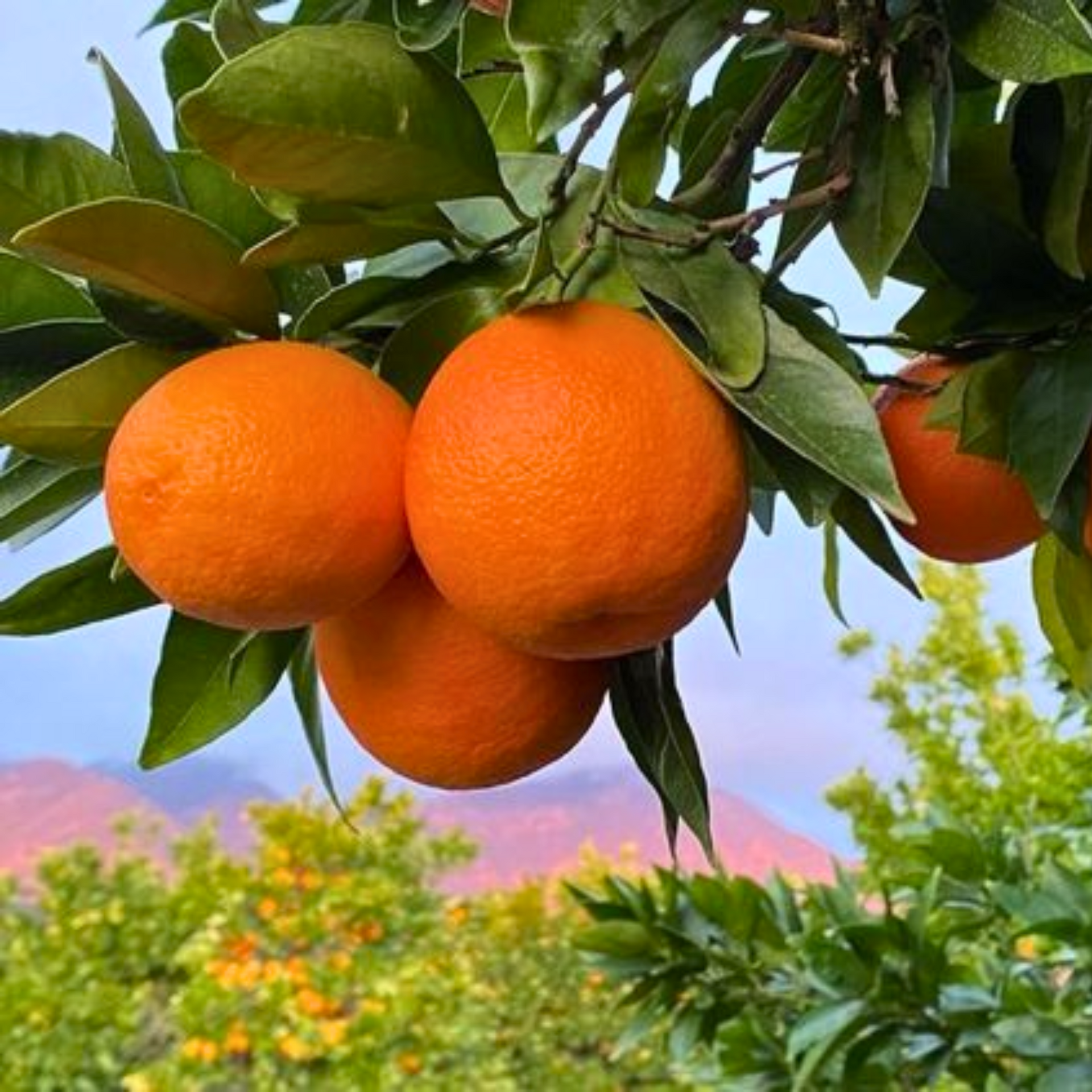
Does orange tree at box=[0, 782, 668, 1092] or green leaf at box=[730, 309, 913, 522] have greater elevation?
green leaf at box=[730, 309, 913, 522]

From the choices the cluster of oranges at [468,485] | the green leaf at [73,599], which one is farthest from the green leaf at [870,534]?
the green leaf at [73,599]

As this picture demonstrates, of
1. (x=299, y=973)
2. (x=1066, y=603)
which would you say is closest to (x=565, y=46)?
(x=1066, y=603)

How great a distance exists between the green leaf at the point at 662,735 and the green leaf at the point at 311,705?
4.8 inches

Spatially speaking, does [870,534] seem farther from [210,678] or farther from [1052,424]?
[210,678]

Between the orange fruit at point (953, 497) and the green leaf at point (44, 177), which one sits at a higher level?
the green leaf at point (44, 177)

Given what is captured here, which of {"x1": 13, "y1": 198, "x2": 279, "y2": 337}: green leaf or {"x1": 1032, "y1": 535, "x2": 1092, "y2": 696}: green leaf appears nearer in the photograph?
{"x1": 13, "y1": 198, "x2": 279, "y2": 337}: green leaf

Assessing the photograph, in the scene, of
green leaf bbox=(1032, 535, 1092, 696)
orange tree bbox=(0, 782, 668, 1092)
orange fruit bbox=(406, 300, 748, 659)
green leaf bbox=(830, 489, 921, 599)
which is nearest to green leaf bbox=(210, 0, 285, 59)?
orange fruit bbox=(406, 300, 748, 659)

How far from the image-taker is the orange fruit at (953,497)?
57 centimetres

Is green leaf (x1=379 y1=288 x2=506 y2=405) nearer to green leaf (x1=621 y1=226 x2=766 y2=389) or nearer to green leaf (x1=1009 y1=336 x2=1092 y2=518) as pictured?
green leaf (x1=621 y1=226 x2=766 y2=389)

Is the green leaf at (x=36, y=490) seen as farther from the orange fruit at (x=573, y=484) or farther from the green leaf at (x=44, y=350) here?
the orange fruit at (x=573, y=484)

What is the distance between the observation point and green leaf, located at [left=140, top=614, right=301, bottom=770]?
1.86ft

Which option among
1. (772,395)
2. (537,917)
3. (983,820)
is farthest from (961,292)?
(537,917)

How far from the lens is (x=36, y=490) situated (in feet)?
1.80

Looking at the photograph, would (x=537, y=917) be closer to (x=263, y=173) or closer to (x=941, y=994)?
(x=941, y=994)
